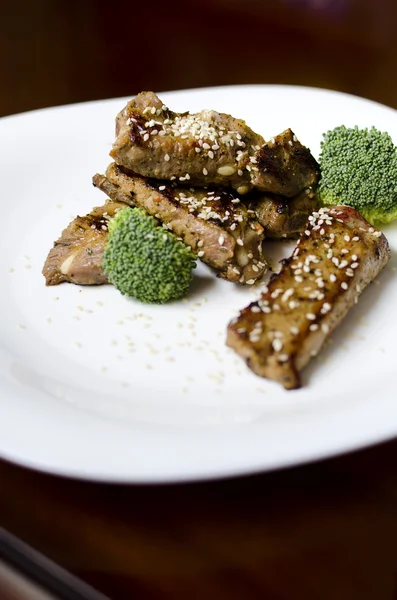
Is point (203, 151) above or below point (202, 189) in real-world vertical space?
above

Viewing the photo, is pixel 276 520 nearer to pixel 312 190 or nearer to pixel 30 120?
pixel 312 190

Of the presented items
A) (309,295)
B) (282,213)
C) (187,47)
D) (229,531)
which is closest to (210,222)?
(282,213)

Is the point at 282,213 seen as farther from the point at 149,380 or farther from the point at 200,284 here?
the point at 149,380

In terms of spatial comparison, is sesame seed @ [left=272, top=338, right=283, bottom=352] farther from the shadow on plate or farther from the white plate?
the shadow on plate

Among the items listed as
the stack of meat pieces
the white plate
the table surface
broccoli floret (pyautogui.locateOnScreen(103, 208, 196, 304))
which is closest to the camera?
the table surface

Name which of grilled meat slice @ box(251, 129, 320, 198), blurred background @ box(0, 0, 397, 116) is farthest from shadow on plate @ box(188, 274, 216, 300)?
blurred background @ box(0, 0, 397, 116)
